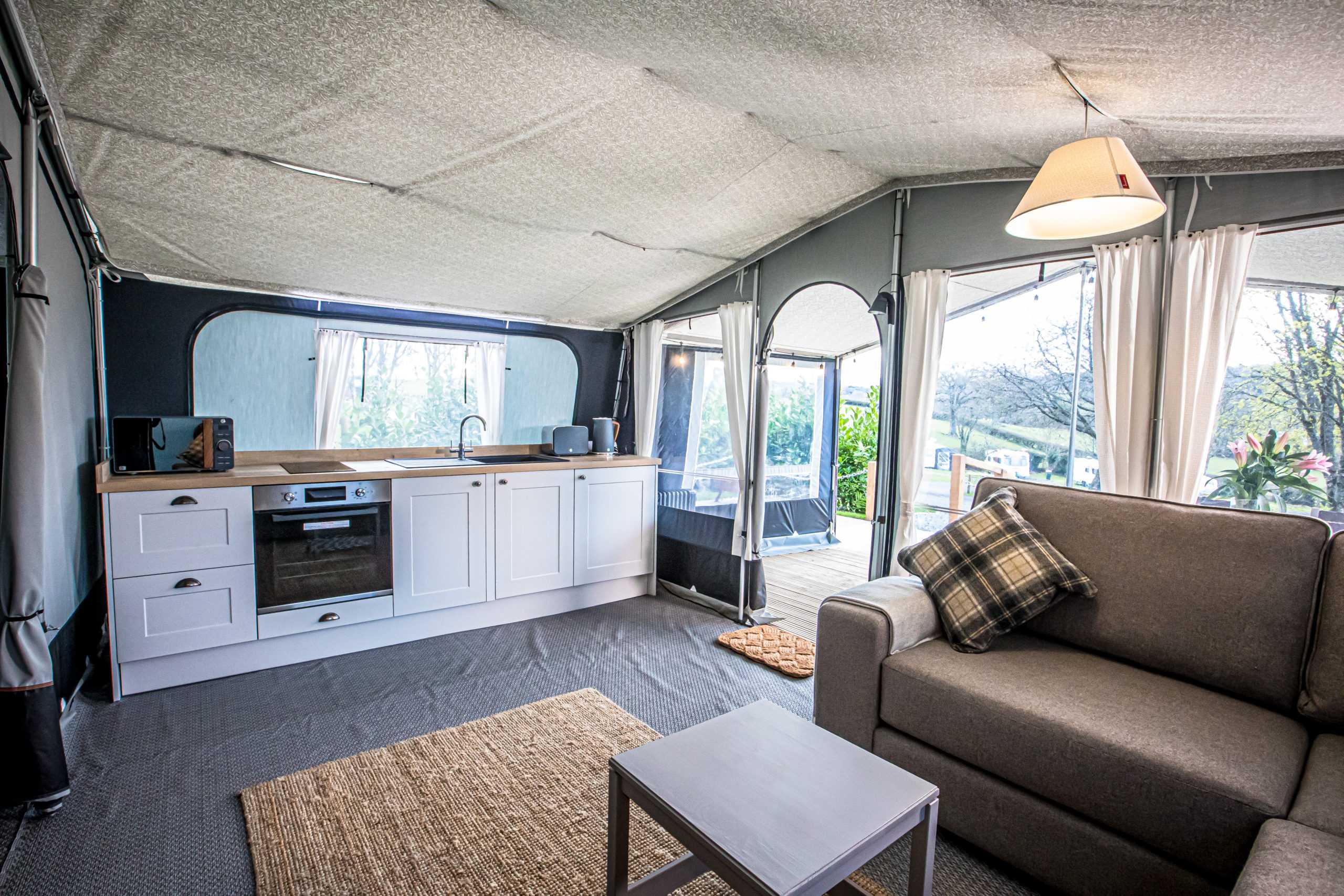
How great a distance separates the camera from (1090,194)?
5.21ft

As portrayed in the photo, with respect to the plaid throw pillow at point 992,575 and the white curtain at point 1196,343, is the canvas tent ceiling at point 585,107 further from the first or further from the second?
the plaid throw pillow at point 992,575

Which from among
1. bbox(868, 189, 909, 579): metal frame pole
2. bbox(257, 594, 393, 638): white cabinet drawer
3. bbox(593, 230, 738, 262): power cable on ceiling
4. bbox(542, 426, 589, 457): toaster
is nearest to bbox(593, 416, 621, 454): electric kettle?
bbox(542, 426, 589, 457): toaster

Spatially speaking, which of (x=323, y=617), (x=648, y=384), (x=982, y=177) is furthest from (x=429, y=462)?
(x=982, y=177)

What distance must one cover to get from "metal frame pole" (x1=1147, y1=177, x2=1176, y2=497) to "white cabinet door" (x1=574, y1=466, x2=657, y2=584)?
272cm

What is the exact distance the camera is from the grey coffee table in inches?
45.8

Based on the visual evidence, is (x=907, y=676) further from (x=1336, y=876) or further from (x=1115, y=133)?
(x=1115, y=133)

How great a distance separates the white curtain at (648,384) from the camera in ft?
14.9

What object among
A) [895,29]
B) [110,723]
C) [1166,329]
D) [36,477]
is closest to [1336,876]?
[1166,329]

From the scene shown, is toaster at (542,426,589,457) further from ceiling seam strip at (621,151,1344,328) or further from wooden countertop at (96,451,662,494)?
ceiling seam strip at (621,151,1344,328)

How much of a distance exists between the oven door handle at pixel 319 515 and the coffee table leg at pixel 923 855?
9.22ft

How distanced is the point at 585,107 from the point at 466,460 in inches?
94.5

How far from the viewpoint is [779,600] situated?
428cm

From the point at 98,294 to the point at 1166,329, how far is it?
456 cm

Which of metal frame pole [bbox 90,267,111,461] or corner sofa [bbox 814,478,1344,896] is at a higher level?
metal frame pole [bbox 90,267,111,461]
